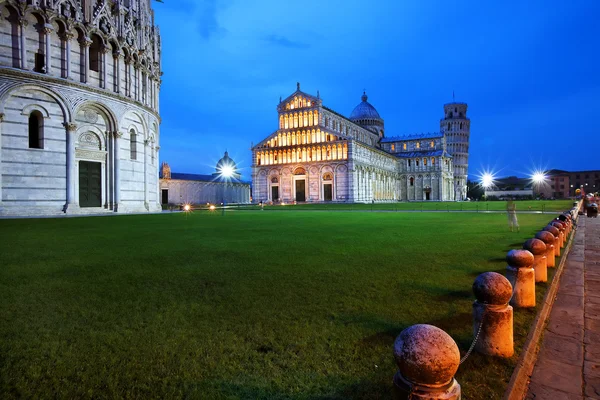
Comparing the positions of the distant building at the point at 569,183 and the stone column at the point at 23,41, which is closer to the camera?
the stone column at the point at 23,41

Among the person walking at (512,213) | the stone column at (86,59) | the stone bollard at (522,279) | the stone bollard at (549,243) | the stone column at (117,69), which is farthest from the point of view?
the stone column at (117,69)

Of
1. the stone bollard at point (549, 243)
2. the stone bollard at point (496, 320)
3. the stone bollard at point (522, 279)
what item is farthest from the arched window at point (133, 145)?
the stone bollard at point (496, 320)

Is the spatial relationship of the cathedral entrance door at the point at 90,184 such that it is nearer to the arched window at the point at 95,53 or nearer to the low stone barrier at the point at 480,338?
the arched window at the point at 95,53

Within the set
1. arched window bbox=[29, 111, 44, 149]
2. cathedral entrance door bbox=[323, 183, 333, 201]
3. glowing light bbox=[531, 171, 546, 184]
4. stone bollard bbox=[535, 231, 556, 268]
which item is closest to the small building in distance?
cathedral entrance door bbox=[323, 183, 333, 201]

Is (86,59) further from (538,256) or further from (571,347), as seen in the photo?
(571,347)

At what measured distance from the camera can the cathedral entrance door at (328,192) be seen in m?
68.3

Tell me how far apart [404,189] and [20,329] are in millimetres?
96103

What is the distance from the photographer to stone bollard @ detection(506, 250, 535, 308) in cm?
Answer: 459

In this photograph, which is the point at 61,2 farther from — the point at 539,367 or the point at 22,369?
the point at 539,367

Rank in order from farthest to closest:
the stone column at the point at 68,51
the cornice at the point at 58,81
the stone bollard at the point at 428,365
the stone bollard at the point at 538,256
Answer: the stone column at the point at 68,51
the cornice at the point at 58,81
the stone bollard at the point at 538,256
the stone bollard at the point at 428,365

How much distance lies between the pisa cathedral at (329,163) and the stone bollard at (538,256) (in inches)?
2321

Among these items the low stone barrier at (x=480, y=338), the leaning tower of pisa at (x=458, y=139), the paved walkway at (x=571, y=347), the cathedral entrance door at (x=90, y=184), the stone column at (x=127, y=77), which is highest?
the leaning tower of pisa at (x=458, y=139)

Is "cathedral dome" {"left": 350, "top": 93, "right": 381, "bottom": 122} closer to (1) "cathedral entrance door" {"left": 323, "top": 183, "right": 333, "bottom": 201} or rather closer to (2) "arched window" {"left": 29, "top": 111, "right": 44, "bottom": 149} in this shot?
→ (1) "cathedral entrance door" {"left": 323, "top": 183, "right": 333, "bottom": 201}

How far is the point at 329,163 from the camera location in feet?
219
